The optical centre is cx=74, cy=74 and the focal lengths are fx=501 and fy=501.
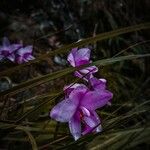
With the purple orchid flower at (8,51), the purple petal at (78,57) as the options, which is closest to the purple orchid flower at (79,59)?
the purple petal at (78,57)

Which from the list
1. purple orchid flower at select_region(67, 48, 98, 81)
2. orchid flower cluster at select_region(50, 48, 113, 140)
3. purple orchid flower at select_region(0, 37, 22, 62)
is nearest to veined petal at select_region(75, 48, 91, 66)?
purple orchid flower at select_region(67, 48, 98, 81)

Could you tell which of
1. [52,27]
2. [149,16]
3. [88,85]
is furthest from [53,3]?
[88,85]

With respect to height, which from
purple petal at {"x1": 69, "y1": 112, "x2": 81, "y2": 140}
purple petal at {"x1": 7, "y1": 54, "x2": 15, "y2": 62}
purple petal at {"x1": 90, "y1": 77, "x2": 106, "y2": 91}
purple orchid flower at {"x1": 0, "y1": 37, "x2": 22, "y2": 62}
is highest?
purple orchid flower at {"x1": 0, "y1": 37, "x2": 22, "y2": 62}

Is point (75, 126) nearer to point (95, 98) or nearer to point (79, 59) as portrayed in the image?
point (95, 98)

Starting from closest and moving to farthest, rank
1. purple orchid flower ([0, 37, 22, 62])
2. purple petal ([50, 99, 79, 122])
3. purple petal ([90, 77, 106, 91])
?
purple petal ([50, 99, 79, 122]) → purple petal ([90, 77, 106, 91]) → purple orchid flower ([0, 37, 22, 62])

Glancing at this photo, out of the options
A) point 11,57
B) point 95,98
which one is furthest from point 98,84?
point 11,57

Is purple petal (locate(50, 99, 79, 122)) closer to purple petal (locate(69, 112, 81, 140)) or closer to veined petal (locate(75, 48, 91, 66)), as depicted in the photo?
purple petal (locate(69, 112, 81, 140))

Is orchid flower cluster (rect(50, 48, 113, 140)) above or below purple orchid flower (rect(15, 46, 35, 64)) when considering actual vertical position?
below

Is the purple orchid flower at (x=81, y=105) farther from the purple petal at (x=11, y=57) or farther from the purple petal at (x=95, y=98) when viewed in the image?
the purple petal at (x=11, y=57)
